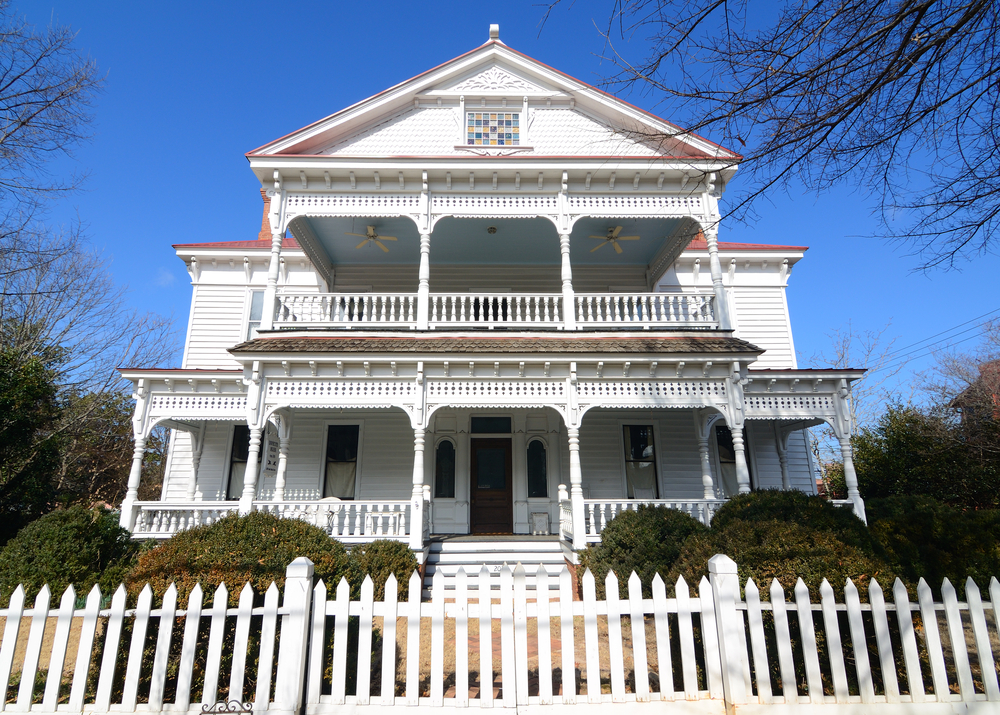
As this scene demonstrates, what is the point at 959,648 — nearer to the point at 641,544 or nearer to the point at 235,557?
the point at 641,544

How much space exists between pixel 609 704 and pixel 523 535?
28.9ft

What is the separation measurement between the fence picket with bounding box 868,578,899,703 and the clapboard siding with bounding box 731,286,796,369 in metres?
13.1

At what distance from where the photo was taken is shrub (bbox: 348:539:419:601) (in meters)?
8.45

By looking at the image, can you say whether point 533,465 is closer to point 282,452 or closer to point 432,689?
point 282,452

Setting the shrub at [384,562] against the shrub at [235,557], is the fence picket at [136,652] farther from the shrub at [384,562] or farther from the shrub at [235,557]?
the shrub at [384,562]

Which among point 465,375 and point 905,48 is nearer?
point 905,48

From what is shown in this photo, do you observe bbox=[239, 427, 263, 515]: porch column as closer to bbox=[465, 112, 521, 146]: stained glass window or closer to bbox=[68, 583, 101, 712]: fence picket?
bbox=[68, 583, 101, 712]: fence picket

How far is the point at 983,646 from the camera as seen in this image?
13.1 feet

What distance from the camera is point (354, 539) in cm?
1015

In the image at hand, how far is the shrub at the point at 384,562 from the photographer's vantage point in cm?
845

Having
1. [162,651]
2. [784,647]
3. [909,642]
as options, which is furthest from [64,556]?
[909,642]

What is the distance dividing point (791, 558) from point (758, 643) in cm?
105

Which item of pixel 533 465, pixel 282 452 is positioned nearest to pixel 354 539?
pixel 282 452

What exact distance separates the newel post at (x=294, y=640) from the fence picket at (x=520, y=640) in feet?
5.18
